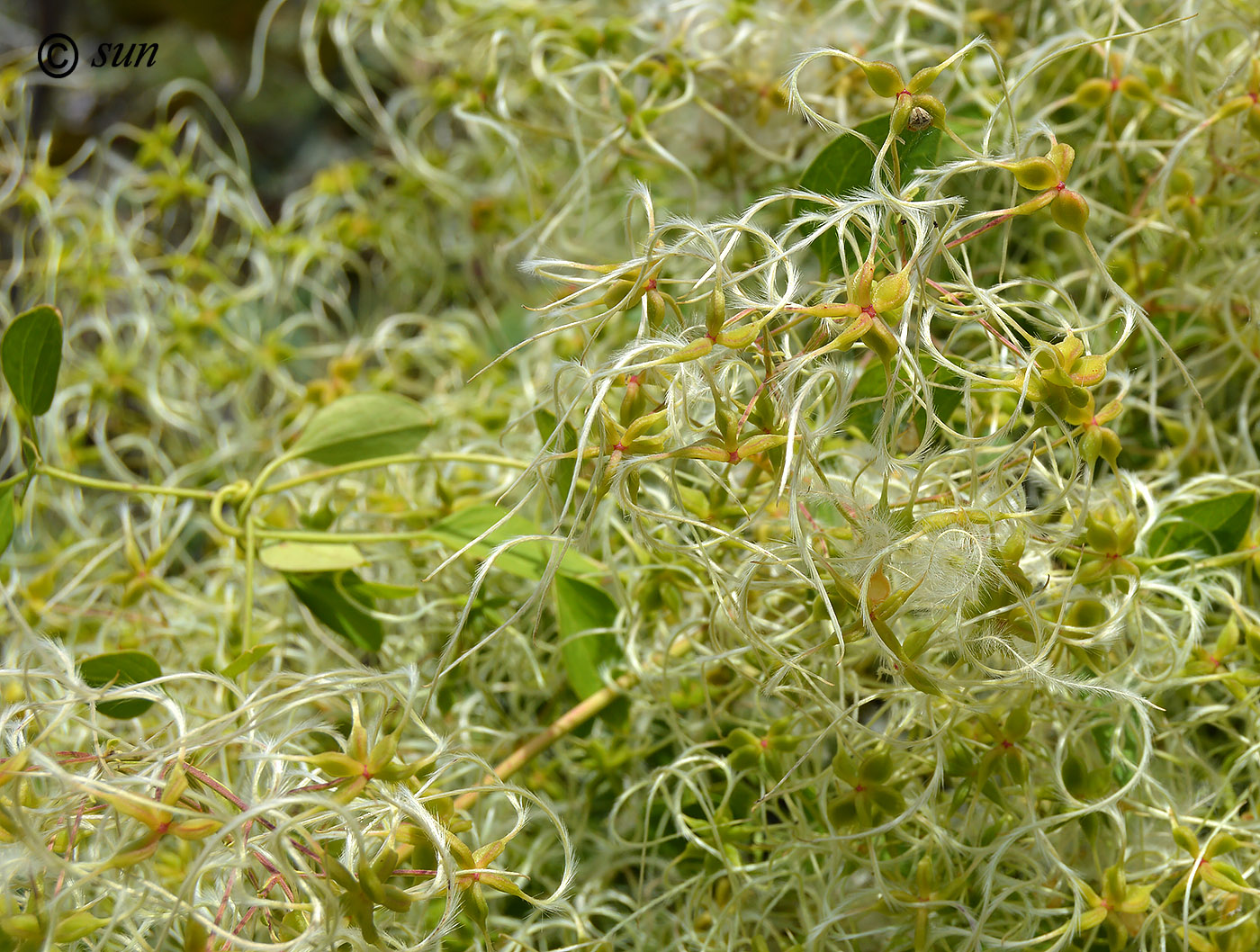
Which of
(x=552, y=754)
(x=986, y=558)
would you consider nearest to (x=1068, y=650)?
(x=986, y=558)

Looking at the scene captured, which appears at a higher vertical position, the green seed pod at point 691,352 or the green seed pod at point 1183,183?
the green seed pod at point 691,352

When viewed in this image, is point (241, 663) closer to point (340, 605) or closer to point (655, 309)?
point (340, 605)

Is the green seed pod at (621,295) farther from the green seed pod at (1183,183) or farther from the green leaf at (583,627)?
the green seed pod at (1183,183)

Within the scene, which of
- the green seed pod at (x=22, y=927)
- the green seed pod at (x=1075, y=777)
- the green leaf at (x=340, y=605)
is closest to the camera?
the green seed pod at (x=22, y=927)

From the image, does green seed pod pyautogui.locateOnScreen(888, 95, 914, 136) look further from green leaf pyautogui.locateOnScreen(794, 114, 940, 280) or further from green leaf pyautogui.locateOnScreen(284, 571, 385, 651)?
green leaf pyautogui.locateOnScreen(284, 571, 385, 651)

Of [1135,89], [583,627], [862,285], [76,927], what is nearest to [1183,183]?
[1135,89]

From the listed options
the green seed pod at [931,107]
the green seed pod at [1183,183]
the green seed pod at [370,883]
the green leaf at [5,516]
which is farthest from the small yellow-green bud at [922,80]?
the green leaf at [5,516]
